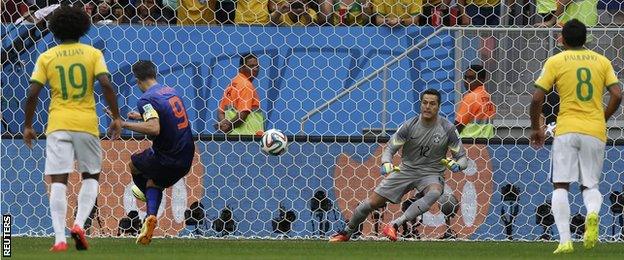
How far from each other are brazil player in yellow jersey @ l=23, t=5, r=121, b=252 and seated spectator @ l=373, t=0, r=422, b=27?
4944 millimetres

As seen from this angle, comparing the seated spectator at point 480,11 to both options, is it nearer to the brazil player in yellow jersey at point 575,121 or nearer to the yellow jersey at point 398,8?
the yellow jersey at point 398,8

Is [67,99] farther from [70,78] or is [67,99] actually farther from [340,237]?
[340,237]

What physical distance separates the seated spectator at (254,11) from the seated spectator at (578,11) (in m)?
2.70

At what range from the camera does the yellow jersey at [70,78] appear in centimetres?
1047

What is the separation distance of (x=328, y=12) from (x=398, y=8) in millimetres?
692

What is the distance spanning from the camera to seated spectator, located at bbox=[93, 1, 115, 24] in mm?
14914

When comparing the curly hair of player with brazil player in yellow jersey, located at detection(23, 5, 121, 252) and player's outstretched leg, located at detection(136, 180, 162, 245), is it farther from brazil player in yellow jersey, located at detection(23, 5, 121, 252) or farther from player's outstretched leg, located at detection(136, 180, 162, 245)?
player's outstretched leg, located at detection(136, 180, 162, 245)

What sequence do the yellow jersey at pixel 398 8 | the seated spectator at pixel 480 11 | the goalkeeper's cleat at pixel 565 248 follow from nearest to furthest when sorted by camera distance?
the goalkeeper's cleat at pixel 565 248 < the yellow jersey at pixel 398 8 < the seated spectator at pixel 480 11

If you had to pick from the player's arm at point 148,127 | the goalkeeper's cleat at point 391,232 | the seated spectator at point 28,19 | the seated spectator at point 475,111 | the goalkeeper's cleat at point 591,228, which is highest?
the seated spectator at point 28,19

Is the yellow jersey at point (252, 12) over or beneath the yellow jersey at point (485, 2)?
beneath

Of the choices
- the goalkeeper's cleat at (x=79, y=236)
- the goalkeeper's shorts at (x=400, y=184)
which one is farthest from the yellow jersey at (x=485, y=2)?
the goalkeeper's cleat at (x=79, y=236)

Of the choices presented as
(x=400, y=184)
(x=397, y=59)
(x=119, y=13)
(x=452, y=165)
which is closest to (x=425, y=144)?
(x=400, y=184)

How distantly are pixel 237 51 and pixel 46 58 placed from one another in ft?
14.8

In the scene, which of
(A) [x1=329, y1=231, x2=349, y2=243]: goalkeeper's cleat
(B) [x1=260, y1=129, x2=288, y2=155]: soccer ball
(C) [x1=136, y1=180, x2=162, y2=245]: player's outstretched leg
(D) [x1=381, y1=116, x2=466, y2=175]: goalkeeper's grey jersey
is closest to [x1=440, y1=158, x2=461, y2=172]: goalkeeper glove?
(D) [x1=381, y1=116, x2=466, y2=175]: goalkeeper's grey jersey
